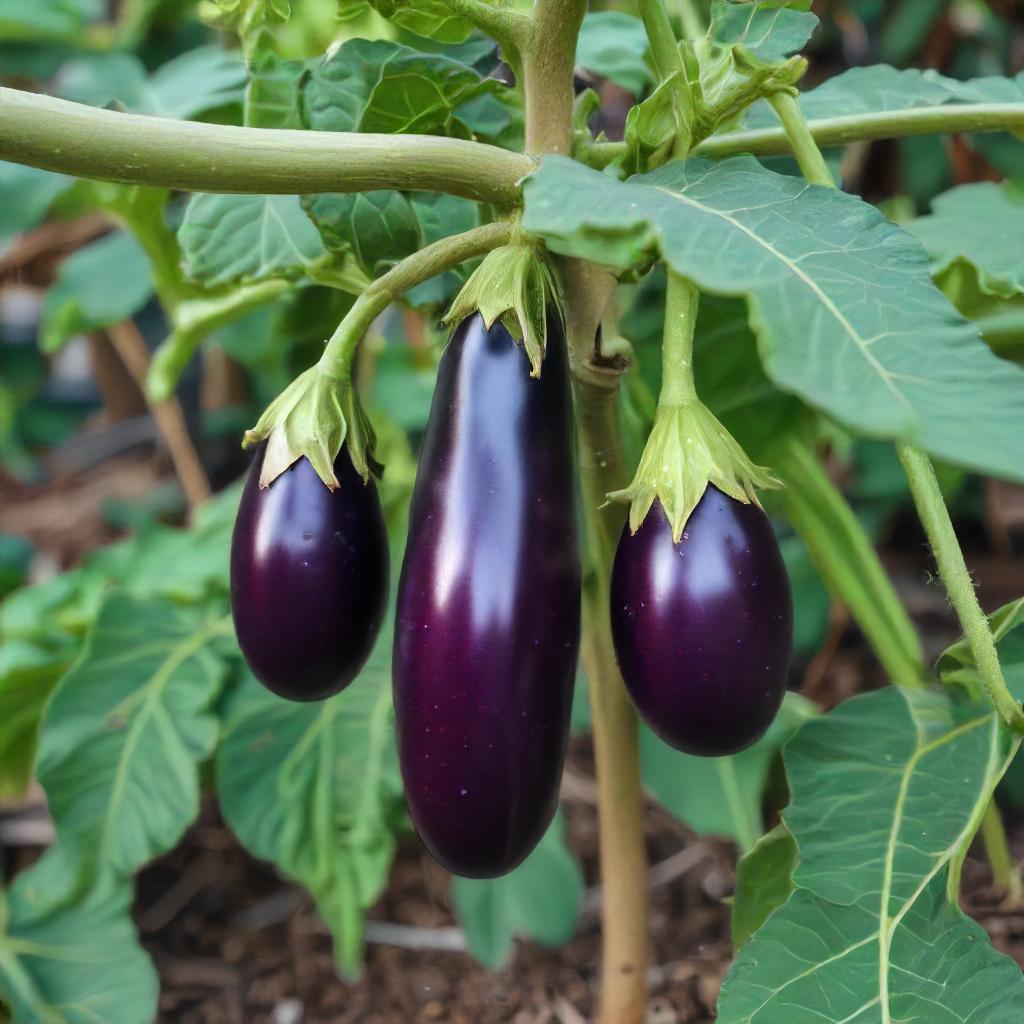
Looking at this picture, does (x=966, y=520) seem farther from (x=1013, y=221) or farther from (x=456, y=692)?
(x=456, y=692)

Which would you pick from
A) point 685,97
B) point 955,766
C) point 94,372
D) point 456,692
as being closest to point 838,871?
point 955,766

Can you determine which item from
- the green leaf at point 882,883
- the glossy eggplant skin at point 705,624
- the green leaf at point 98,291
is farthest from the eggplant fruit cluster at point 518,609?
the green leaf at point 98,291

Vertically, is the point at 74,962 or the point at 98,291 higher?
the point at 98,291

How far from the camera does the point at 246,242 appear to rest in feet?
1.94

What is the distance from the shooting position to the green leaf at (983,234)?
23.1 inches

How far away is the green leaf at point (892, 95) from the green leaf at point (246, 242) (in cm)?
24

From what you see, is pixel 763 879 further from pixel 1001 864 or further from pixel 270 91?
pixel 270 91

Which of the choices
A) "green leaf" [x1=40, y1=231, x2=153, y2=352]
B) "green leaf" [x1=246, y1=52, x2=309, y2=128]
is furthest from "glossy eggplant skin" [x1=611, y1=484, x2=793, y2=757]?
"green leaf" [x1=40, y1=231, x2=153, y2=352]

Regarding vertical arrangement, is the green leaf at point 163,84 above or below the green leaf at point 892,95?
below

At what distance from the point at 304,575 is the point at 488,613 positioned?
0.08 meters

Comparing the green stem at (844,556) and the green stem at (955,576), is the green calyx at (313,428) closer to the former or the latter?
the green stem at (955,576)

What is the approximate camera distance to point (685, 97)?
1.36ft

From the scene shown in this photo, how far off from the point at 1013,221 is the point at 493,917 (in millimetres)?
599

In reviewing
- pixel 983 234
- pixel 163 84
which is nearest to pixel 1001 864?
Answer: pixel 983 234
